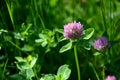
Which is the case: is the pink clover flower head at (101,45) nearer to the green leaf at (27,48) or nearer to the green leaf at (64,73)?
the green leaf at (64,73)

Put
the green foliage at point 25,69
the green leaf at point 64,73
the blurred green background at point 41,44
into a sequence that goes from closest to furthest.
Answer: the green leaf at point 64,73
the green foliage at point 25,69
the blurred green background at point 41,44

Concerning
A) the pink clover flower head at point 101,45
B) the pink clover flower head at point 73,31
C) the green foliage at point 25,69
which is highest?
the pink clover flower head at point 73,31

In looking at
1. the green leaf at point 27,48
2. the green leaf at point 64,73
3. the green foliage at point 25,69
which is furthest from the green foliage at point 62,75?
the green leaf at point 27,48

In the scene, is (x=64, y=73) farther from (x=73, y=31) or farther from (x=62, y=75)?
(x=73, y=31)

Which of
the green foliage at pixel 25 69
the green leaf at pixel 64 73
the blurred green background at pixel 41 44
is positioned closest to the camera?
the green leaf at pixel 64 73

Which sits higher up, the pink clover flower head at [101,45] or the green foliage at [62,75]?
the pink clover flower head at [101,45]

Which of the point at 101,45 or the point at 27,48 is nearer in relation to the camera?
the point at 101,45

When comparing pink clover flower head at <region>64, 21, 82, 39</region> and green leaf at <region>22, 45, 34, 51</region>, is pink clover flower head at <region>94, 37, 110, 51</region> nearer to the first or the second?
pink clover flower head at <region>64, 21, 82, 39</region>

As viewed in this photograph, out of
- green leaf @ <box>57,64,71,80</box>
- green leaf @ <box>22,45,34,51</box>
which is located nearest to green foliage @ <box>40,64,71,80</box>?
green leaf @ <box>57,64,71,80</box>

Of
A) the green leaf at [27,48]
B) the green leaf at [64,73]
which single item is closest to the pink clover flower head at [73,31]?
the green leaf at [64,73]

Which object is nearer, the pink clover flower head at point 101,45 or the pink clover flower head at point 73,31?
the pink clover flower head at point 73,31

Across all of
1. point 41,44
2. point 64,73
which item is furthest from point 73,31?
point 41,44

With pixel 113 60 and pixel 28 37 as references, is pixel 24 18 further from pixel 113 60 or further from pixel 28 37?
pixel 113 60

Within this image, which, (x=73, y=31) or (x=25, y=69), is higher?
(x=73, y=31)
